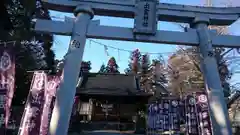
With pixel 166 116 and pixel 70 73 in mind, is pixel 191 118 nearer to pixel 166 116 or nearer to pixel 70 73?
pixel 166 116

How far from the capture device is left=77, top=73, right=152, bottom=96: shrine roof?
17.8m

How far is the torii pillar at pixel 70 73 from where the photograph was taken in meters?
6.36

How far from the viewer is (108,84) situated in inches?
808

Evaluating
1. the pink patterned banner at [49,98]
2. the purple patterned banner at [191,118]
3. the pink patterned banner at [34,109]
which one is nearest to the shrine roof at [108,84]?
the purple patterned banner at [191,118]

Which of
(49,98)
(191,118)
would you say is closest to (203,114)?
(191,118)

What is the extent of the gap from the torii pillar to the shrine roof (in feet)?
34.2

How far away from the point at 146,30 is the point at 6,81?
4.30 metres

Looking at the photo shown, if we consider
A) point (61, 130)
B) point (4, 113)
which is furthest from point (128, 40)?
point (4, 113)

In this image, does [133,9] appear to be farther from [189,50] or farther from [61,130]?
[189,50]

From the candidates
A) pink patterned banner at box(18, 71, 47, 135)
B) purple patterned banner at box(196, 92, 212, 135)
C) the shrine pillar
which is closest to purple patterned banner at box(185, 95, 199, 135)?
purple patterned banner at box(196, 92, 212, 135)

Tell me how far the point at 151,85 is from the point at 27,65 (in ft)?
60.8

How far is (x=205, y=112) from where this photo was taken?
8.38 m

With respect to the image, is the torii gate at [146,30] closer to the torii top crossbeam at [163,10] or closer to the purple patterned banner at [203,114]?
the torii top crossbeam at [163,10]

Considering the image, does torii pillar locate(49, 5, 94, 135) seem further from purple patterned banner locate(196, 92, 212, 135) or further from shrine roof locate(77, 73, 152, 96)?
shrine roof locate(77, 73, 152, 96)
